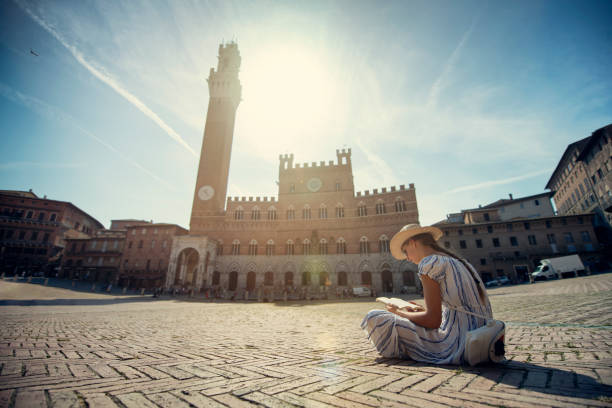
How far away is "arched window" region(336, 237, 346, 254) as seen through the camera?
28.0 meters

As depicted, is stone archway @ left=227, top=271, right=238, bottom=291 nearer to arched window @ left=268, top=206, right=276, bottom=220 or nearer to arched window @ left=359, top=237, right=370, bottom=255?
arched window @ left=268, top=206, right=276, bottom=220

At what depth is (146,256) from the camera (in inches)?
1245

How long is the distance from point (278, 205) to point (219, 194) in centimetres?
846

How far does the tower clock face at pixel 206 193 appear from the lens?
104ft

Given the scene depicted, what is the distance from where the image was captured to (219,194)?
107ft

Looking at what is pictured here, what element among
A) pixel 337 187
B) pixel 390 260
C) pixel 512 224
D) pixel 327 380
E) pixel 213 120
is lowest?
pixel 327 380

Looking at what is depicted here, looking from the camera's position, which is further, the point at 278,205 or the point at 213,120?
the point at 213,120

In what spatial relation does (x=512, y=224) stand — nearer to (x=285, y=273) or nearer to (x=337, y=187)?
(x=337, y=187)

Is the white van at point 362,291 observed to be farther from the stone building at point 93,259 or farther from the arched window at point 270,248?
the stone building at point 93,259

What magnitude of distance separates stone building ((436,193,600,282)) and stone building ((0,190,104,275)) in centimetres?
5264

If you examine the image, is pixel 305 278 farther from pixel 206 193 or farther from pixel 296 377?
pixel 296 377

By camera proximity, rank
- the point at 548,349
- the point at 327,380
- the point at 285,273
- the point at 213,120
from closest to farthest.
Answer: the point at 327,380 < the point at 548,349 < the point at 285,273 < the point at 213,120

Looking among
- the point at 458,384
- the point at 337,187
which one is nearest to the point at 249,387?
the point at 458,384

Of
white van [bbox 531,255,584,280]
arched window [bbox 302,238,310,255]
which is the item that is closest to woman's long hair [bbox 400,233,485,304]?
arched window [bbox 302,238,310,255]
